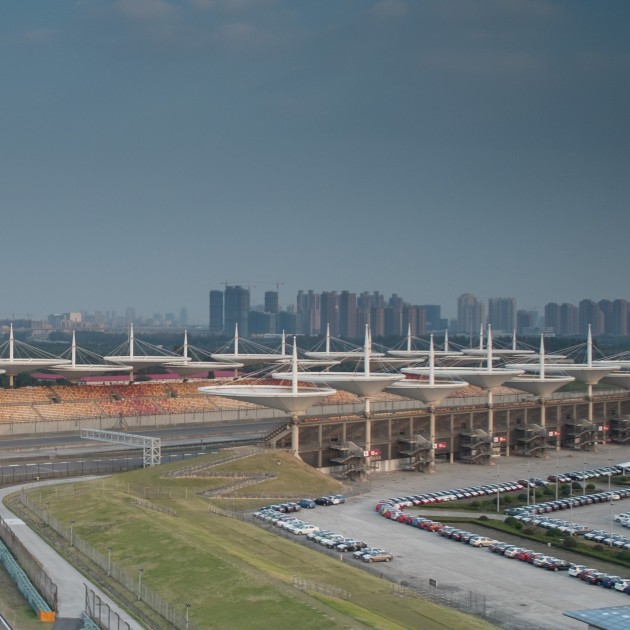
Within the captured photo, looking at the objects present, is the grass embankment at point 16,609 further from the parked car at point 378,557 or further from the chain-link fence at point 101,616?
the parked car at point 378,557

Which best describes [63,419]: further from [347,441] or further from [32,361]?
[347,441]

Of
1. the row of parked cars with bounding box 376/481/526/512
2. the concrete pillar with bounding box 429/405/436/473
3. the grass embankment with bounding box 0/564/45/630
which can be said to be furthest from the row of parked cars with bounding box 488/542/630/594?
the concrete pillar with bounding box 429/405/436/473

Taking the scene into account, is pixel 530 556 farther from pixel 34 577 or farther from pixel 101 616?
pixel 34 577

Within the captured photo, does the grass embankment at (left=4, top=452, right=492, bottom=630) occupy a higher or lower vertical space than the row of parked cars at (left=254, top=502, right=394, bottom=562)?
higher

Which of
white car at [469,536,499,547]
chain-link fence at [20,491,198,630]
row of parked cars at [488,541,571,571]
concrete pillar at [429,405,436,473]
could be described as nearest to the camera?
chain-link fence at [20,491,198,630]

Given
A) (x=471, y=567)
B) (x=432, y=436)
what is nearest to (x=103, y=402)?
(x=432, y=436)

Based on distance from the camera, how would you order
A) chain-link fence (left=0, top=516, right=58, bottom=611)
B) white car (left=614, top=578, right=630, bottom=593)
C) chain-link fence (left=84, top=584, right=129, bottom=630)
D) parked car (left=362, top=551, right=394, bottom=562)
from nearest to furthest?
chain-link fence (left=84, top=584, right=129, bottom=630) < chain-link fence (left=0, top=516, right=58, bottom=611) < white car (left=614, top=578, right=630, bottom=593) < parked car (left=362, top=551, right=394, bottom=562)

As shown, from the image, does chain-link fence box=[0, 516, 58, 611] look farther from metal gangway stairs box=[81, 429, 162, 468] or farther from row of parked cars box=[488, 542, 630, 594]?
row of parked cars box=[488, 542, 630, 594]

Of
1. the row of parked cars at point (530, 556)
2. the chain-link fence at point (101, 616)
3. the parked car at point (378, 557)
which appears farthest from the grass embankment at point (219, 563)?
the row of parked cars at point (530, 556)
